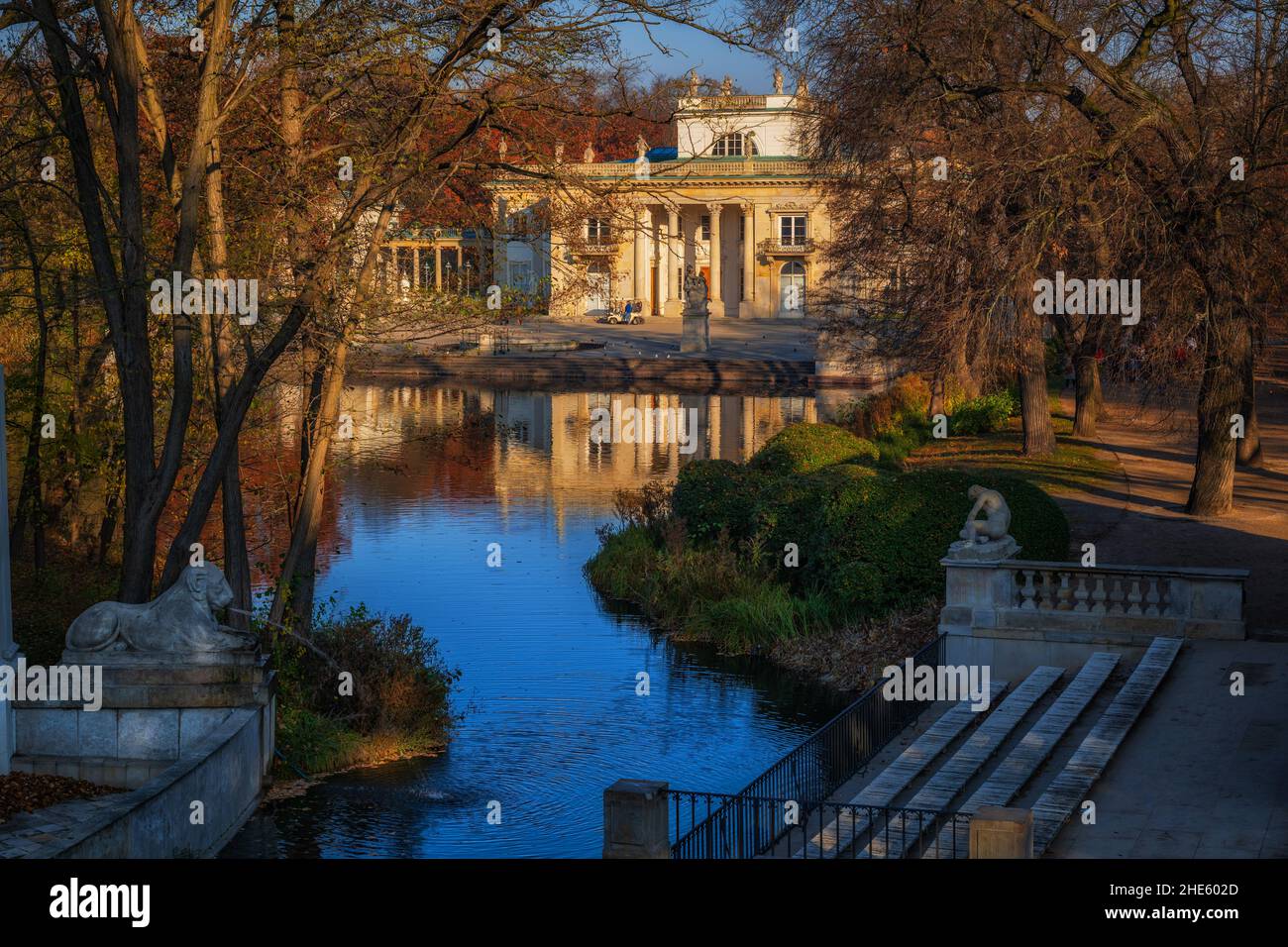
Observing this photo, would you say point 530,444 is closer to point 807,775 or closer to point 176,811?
point 807,775

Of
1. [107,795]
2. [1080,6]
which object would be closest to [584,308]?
[1080,6]

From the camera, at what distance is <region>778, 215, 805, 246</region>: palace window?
91963 mm

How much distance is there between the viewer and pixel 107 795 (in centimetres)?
1283

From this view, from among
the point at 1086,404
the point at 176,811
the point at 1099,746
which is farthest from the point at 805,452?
the point at 176,811

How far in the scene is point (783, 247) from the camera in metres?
90.2

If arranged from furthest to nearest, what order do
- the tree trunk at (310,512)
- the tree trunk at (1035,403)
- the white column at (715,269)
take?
the white column at (715,269) → the tree trunk at (1035,403) → the tree trunk at (310,512)

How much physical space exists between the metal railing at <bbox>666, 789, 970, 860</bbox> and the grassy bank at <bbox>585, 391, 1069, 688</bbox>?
7115 mm

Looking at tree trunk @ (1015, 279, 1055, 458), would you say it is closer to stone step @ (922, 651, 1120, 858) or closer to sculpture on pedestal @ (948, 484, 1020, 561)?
sculpture on pedestal @ (948, 484, 1020, 561)

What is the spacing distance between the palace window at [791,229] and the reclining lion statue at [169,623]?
8082cm

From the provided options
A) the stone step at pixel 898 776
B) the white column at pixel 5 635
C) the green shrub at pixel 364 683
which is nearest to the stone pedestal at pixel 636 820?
the stone step at pixel 898 776

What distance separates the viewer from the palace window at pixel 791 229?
91963mm

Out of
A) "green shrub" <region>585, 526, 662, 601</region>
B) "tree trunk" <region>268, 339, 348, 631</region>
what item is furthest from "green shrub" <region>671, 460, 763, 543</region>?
"tree trunk" <region>268, 339, 348, 631</region>

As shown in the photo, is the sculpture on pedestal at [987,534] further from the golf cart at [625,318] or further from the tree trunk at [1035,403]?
the golf cart at [625,318]
